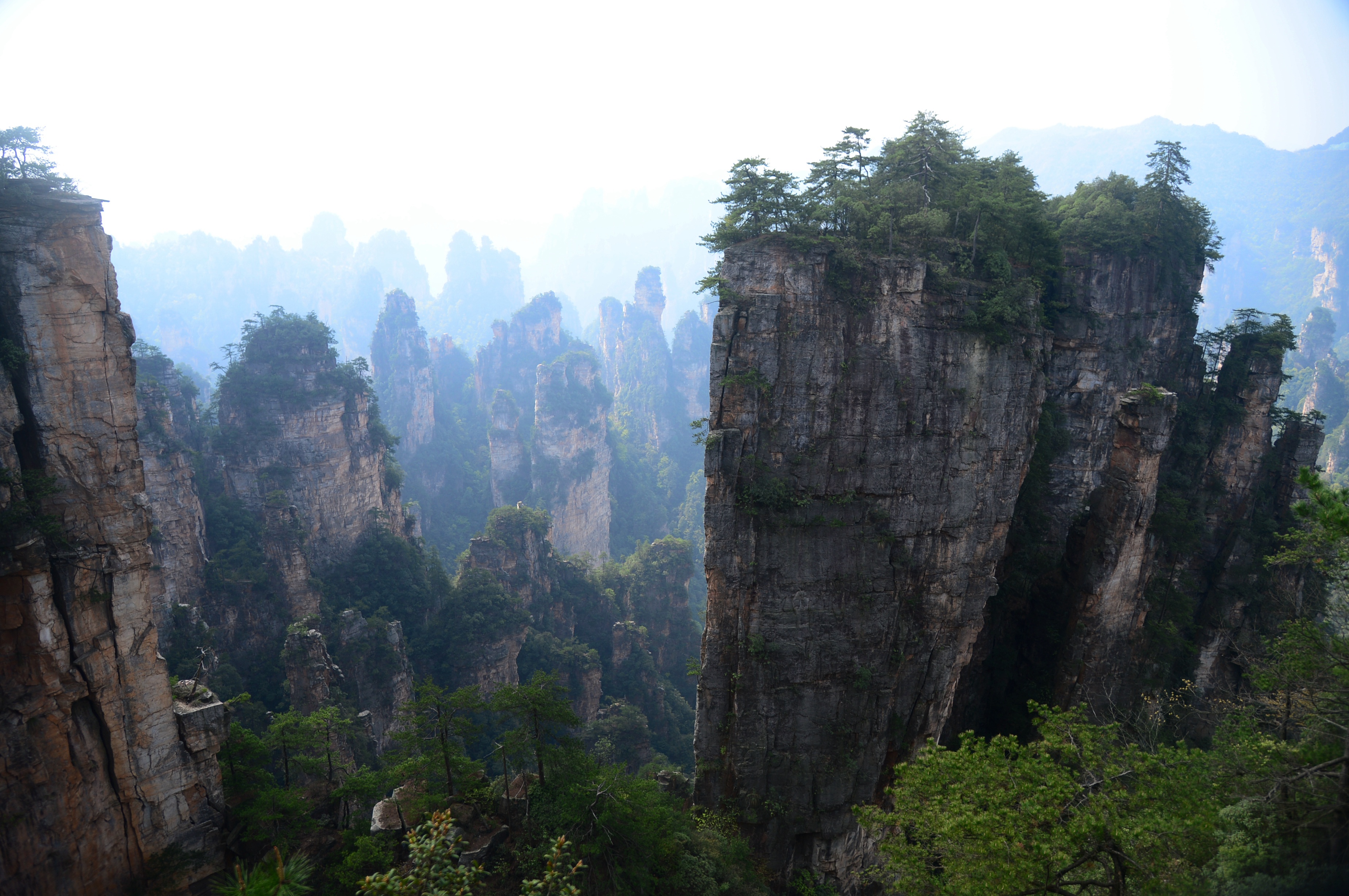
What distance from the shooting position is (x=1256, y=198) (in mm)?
112875

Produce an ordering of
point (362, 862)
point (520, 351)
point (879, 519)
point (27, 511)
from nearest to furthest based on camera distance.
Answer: point (27, 511), point (362, 862), point (879, 519), point (520, 351)

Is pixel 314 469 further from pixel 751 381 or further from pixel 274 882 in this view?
pixel 274 882

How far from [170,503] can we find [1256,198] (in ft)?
518

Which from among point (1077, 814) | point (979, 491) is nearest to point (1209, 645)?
point (979, 491)

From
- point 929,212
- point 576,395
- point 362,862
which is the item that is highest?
point 929,212

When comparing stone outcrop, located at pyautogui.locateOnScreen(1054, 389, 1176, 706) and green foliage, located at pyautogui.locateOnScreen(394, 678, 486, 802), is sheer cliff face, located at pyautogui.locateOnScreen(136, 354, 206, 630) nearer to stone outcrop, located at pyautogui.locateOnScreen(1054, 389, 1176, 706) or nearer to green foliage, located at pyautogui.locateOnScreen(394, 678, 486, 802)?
green foliage, located at pyautogui.locateOnScreen(394, 678, 486, 802)

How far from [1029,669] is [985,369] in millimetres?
12364

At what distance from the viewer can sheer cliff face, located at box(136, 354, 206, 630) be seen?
89.4ft

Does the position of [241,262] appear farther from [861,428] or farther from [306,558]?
[861,428]

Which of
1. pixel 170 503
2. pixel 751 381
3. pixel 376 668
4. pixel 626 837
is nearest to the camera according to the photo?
pixel 626 837

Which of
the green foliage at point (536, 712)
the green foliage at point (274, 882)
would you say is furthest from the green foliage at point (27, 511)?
the green foliage at point (536, 712)

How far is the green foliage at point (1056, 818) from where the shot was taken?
9148 millimetres

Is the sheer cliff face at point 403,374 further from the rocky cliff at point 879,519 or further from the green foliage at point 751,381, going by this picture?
the green foliage at point 751,381

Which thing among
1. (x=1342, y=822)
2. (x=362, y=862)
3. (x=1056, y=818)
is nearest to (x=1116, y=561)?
(x=1056, y=818)
